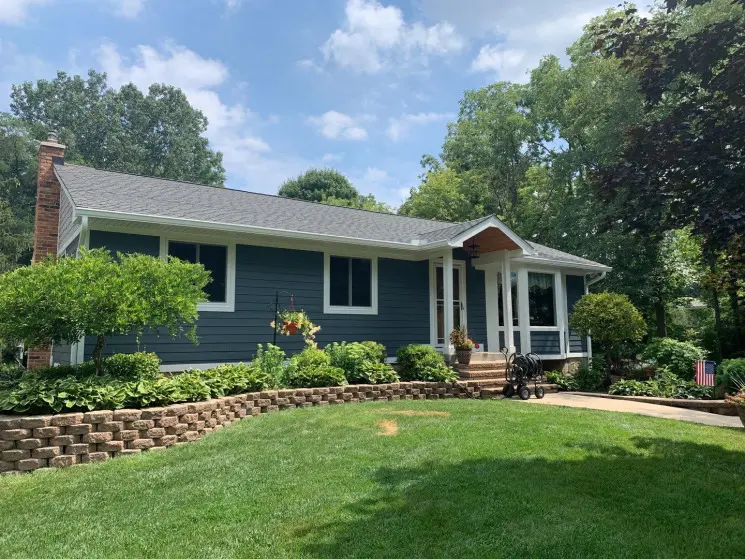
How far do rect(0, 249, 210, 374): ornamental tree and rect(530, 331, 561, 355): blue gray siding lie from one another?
29.0ft

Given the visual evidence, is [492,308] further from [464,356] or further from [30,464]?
[30,464]

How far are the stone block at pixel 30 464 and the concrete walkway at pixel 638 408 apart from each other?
7.31 m

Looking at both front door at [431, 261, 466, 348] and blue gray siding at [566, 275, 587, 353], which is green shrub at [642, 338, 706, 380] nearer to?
blue gray siding at [566, 275, 587, 353]

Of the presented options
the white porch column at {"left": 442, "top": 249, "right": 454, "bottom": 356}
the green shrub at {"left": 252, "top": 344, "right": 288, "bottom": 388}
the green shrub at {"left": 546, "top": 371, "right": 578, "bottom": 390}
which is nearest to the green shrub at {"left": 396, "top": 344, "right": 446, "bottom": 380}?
the white porch column at {"left": 442, "top": 249, "right": 454, "bottom": 356}

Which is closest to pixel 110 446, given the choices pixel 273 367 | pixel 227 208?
pixel 273 367

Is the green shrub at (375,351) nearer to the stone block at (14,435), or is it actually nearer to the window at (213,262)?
the window at (213,262)

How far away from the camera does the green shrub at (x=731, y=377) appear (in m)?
9.21

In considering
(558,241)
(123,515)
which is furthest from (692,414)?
(558,241)

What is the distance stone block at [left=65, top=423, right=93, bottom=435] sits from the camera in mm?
5176

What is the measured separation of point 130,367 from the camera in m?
6.73

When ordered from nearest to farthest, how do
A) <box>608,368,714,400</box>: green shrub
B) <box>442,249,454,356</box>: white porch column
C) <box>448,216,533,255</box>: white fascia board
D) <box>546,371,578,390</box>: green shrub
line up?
<box>608,368,714,400</box>: green shrub → <box>448,216,533,255</box>: white fascia board → <box>442,249,454,356</box>: white porch column → <box>546,371,578,390</box>: green shrub

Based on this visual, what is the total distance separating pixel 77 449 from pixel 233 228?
444 cm

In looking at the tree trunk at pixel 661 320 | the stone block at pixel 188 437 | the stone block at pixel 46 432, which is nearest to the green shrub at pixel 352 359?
the stone block at pixel 188 437

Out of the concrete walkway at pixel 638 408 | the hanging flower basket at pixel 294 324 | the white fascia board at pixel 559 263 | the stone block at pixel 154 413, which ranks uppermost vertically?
the white fascia board at pixel 559 263
